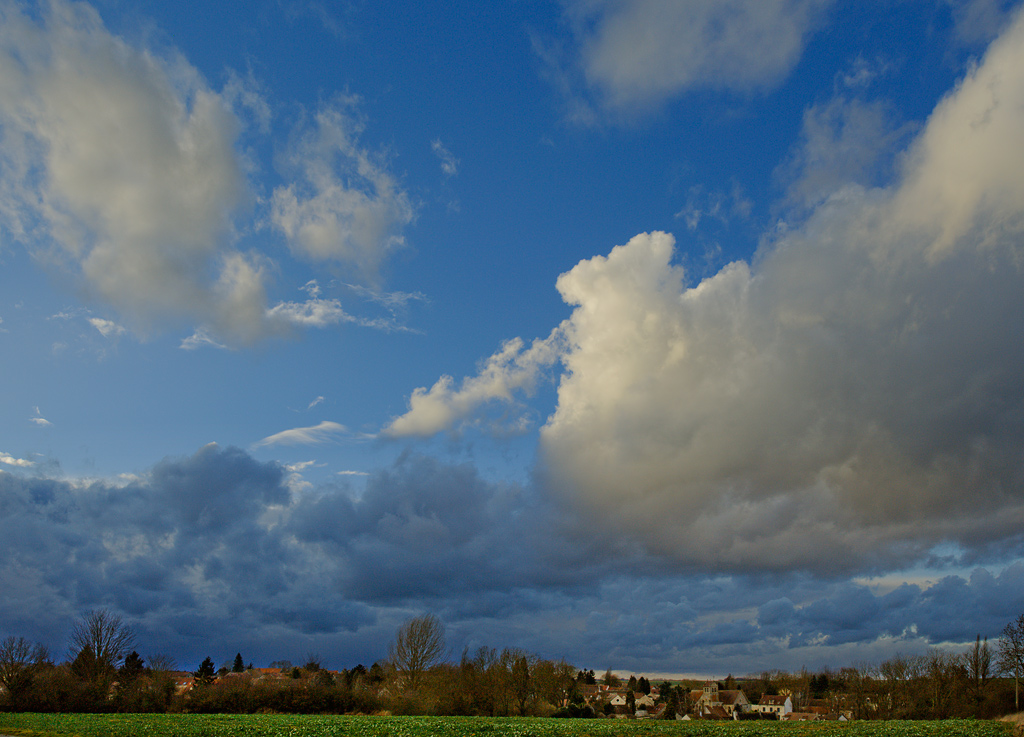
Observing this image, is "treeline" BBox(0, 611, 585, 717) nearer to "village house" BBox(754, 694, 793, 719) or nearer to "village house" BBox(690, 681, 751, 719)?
"village house" BBox(690, 681, 751, 719)

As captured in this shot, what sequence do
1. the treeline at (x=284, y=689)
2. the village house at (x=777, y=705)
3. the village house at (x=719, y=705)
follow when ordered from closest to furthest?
the treeline at (x=284, y=689), the village house at (x=719, y=705), the village house at (x=777, y=705)

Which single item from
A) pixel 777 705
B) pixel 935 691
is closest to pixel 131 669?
pixel 935 691

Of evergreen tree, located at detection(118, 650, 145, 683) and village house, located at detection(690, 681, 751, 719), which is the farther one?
village house, located at detection(690, 681, 751, 719)

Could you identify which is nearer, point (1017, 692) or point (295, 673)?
point (1017, 692)

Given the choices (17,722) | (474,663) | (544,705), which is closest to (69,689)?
(17,722)

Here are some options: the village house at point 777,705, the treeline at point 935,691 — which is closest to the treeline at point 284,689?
the treeline at point 935,691

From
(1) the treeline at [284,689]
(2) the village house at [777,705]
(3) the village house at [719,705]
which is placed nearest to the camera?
(1) the treeline at [284,689]

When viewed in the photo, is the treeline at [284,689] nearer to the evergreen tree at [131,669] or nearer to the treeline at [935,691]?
the evergreen tree at [131,669]

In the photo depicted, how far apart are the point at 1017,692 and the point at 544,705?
→ 6147cm

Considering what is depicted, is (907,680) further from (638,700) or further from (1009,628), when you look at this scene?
(638,700)

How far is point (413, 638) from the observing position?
96.1 metres

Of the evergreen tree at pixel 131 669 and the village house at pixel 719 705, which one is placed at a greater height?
the evergreen tree at pixel 131 669

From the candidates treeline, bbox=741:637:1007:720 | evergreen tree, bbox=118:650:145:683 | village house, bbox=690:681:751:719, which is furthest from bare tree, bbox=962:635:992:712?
evergreen tree, bbox=118:650:145:683

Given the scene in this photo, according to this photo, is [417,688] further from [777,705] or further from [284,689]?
[777,705]
